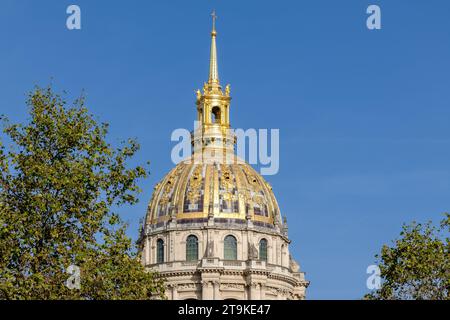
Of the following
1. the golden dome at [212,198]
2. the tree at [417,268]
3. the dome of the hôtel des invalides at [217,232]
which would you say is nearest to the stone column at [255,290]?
the dome of the hôtel des invalides at [217,232]

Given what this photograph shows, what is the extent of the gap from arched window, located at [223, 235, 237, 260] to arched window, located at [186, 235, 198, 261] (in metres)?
4.17

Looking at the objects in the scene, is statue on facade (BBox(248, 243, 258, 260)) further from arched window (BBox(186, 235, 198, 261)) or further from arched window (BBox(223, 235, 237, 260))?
arched window (BBox(186, 235, 198, 261))

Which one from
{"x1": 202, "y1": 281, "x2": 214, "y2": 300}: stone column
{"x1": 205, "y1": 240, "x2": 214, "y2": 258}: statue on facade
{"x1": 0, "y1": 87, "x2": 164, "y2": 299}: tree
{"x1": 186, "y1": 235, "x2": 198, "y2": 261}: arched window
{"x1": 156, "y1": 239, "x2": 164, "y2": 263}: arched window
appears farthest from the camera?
{"x1": 156, "y1": 239, "x2": 164, "y2": 263}: arched window

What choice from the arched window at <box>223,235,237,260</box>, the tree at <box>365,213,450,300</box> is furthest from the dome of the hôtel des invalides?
the tree at <box>365,213,450,300</box>

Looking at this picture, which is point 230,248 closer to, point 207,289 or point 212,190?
point 212,190

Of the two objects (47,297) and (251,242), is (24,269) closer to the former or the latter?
(47,297)

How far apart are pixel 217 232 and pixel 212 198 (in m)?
5.61

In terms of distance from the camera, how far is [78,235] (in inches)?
2621

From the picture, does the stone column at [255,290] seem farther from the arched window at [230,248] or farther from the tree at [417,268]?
the tree at [417,268]

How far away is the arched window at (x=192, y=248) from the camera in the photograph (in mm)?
185250

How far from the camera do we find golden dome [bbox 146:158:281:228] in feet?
620

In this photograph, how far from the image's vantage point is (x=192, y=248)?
611ft

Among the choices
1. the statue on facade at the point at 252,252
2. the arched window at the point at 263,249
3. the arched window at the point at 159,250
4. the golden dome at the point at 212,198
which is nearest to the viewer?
the statue on facade at the point at 252,252
